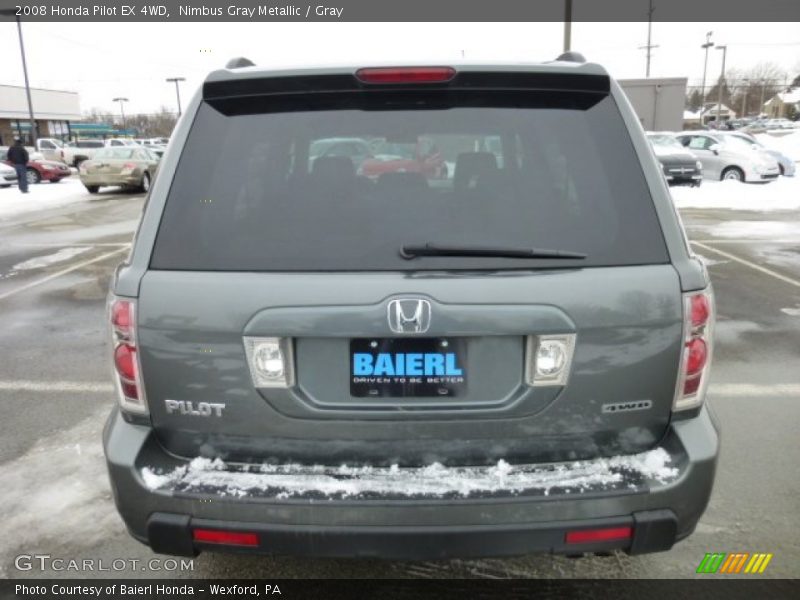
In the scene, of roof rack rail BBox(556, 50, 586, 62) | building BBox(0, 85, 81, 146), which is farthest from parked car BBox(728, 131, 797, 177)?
building BBox(0, 85, 81, 146)

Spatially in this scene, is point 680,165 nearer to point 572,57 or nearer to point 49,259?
point 49,259

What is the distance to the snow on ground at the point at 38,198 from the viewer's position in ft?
61.6

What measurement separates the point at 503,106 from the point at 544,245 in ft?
1.69

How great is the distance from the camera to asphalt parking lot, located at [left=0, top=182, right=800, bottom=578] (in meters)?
2.73

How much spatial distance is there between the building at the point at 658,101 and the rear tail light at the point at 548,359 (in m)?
30.3

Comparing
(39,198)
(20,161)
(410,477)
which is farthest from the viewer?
(20,161)

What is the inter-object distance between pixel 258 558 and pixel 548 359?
1.65 meters

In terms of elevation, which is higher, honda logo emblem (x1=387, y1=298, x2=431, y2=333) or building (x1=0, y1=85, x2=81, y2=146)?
honda logo emblem (x1=387, y1=298, x2=431, y2=333)

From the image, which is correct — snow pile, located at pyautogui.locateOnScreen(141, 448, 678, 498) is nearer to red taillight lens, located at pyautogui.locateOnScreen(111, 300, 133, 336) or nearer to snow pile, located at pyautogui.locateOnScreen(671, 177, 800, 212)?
red taillight lens, located at pyautogui.locateOnScreen(111, 300, 133, 336)

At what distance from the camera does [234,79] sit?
2.18m

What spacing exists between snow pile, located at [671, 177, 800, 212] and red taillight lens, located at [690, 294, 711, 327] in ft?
46.4

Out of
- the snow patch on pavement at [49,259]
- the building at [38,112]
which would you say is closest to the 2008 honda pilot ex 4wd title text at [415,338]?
the snow patch on pavement at [49,259]

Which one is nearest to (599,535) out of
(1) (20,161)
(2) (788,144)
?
(1) (20,161)

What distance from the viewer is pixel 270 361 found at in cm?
199
